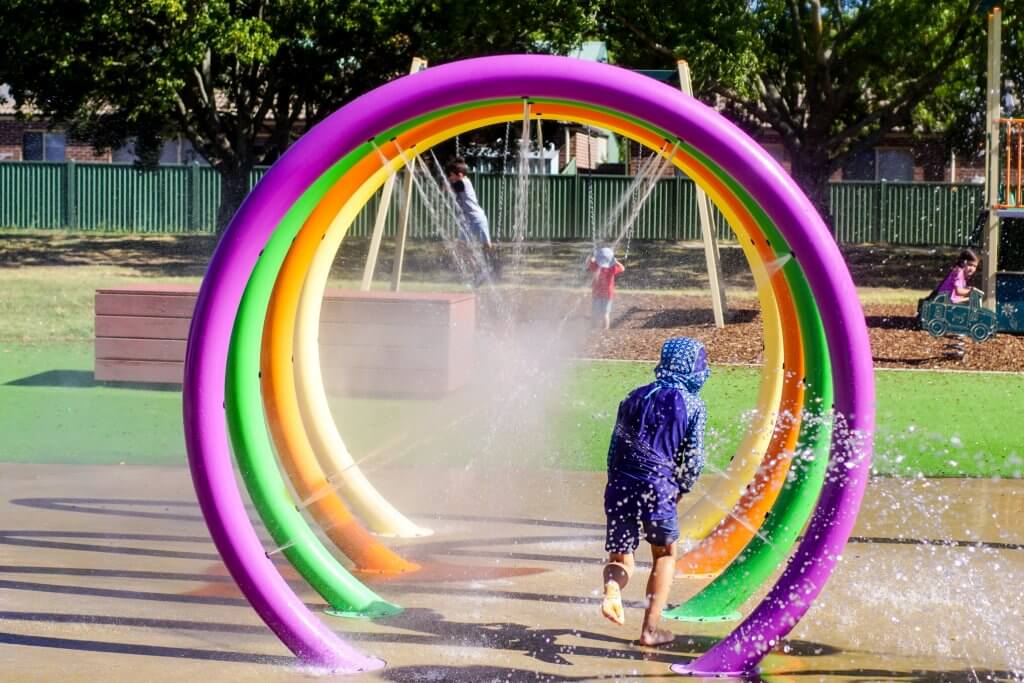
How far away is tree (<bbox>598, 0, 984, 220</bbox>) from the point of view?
71.1 ft

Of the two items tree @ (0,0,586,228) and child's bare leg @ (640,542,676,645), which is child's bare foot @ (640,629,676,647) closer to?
child's bare leg @ (640,542,676,645)

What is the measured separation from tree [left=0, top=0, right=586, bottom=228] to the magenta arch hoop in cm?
1685

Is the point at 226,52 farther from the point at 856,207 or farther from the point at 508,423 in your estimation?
the point at 856,207

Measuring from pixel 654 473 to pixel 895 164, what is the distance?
3738cm

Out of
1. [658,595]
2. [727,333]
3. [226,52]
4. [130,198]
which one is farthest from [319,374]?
[130,198]

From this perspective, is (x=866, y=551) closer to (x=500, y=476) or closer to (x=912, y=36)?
(x=500, y=476)

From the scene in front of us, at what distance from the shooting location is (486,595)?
6352mm

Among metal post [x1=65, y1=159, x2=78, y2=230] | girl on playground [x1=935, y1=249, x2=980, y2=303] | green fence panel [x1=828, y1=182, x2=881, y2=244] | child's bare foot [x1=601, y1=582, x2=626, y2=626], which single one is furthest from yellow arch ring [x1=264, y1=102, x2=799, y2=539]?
Answer: metal post [x1=65, y1=159, x2=78, y2=230]

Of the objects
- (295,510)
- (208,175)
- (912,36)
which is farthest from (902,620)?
(208,175)

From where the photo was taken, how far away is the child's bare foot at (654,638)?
18.2ft

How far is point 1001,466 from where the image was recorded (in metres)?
9.20

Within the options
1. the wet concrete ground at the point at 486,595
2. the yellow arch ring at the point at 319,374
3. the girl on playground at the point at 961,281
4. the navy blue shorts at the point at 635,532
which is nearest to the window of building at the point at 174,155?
the girl on playground at the point at 961,281

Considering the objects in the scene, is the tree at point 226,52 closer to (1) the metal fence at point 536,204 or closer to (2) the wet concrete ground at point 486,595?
(1) the metal fence at point 536,204

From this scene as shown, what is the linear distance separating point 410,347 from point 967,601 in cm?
634
